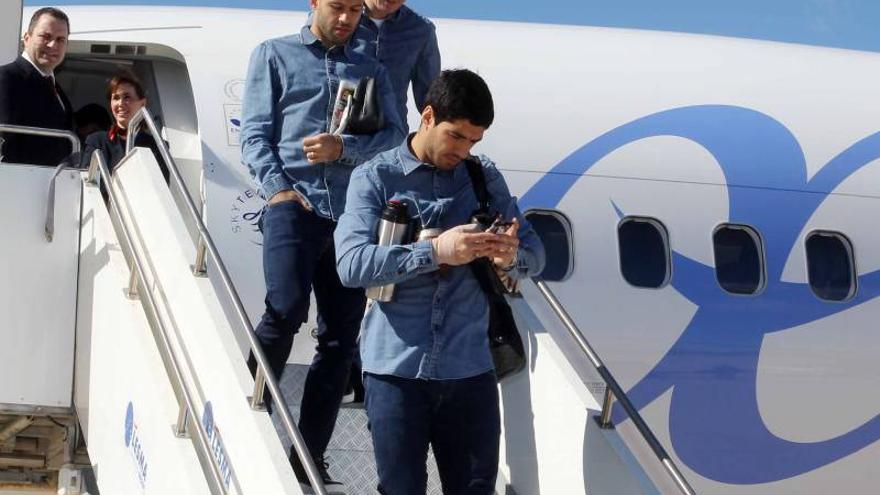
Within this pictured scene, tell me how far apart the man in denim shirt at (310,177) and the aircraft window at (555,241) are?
262 centimetres

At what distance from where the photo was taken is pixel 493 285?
455 cm

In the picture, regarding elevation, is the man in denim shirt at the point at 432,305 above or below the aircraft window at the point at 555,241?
above

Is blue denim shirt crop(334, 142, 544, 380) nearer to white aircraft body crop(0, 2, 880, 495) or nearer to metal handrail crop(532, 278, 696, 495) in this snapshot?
metal handrail crop(532, 278, 696, 495)

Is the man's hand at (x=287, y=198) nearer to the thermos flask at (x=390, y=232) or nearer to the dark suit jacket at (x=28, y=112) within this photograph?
the thermos flask at (x=390, y=232)

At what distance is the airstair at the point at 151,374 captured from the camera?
467cm

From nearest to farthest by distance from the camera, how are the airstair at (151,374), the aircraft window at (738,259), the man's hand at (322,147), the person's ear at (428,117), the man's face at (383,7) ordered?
the person's ear at (428,117)
the airstair at (151,374)
the man's hand at (322,147)
the man's face at (383,7)
the aircraft window at (738,259)

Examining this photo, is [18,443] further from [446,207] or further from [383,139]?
[446,207]

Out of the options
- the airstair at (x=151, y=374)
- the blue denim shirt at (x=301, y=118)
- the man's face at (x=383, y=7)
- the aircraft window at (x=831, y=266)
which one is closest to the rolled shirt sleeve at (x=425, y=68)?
the man's face at (x=383, y=7)

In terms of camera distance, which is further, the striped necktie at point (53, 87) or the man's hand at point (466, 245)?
the striped necktie at point (53, 87)

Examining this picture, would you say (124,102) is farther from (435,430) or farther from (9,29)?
(435,430)

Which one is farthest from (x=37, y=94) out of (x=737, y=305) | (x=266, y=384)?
(x=737, y=305)

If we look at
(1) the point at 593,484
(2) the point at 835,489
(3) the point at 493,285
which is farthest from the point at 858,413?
Answer: (3) the point at 493,285

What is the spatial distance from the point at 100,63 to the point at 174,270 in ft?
14.7

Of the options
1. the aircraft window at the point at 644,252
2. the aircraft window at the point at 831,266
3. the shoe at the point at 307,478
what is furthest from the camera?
the aircraft window at the point at 831,266
